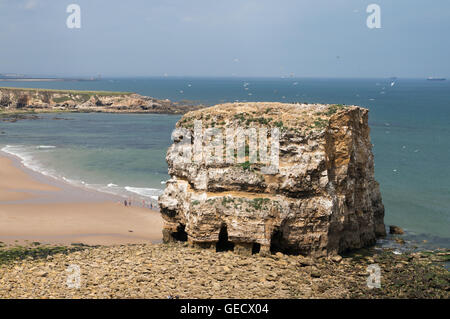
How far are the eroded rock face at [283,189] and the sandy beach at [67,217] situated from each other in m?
6.93

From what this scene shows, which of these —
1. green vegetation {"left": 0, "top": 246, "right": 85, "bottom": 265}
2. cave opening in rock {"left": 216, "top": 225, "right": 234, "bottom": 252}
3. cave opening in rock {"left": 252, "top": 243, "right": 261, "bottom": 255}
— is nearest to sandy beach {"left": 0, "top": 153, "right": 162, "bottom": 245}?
green vegetation {"left": 0, "top": 246, "right": 85, "bottom": 265}

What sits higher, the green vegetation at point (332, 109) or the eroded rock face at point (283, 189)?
the green vegetation at point (332, 109)

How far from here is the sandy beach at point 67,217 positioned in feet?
113

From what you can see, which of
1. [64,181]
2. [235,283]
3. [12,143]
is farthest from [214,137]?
[12,143]

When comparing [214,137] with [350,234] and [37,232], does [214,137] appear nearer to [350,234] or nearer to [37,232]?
[350,234]

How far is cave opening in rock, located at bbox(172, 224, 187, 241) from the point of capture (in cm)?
3176

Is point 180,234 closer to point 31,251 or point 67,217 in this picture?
→ point 31,251

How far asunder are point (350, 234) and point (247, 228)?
7.11 m

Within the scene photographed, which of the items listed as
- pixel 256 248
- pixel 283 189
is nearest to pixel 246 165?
pixel 283 189

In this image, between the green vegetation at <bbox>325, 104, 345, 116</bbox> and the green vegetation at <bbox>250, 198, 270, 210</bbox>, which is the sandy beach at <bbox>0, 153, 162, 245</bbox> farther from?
the green vegetation at <bbox>325, 104, 345, 116</bbox>

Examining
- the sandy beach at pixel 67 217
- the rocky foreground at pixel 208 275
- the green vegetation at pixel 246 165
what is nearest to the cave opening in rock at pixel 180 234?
the rocky foreground at pixel 208 275

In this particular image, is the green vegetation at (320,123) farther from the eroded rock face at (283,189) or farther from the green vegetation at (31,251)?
the green vegetation at (31,251)
